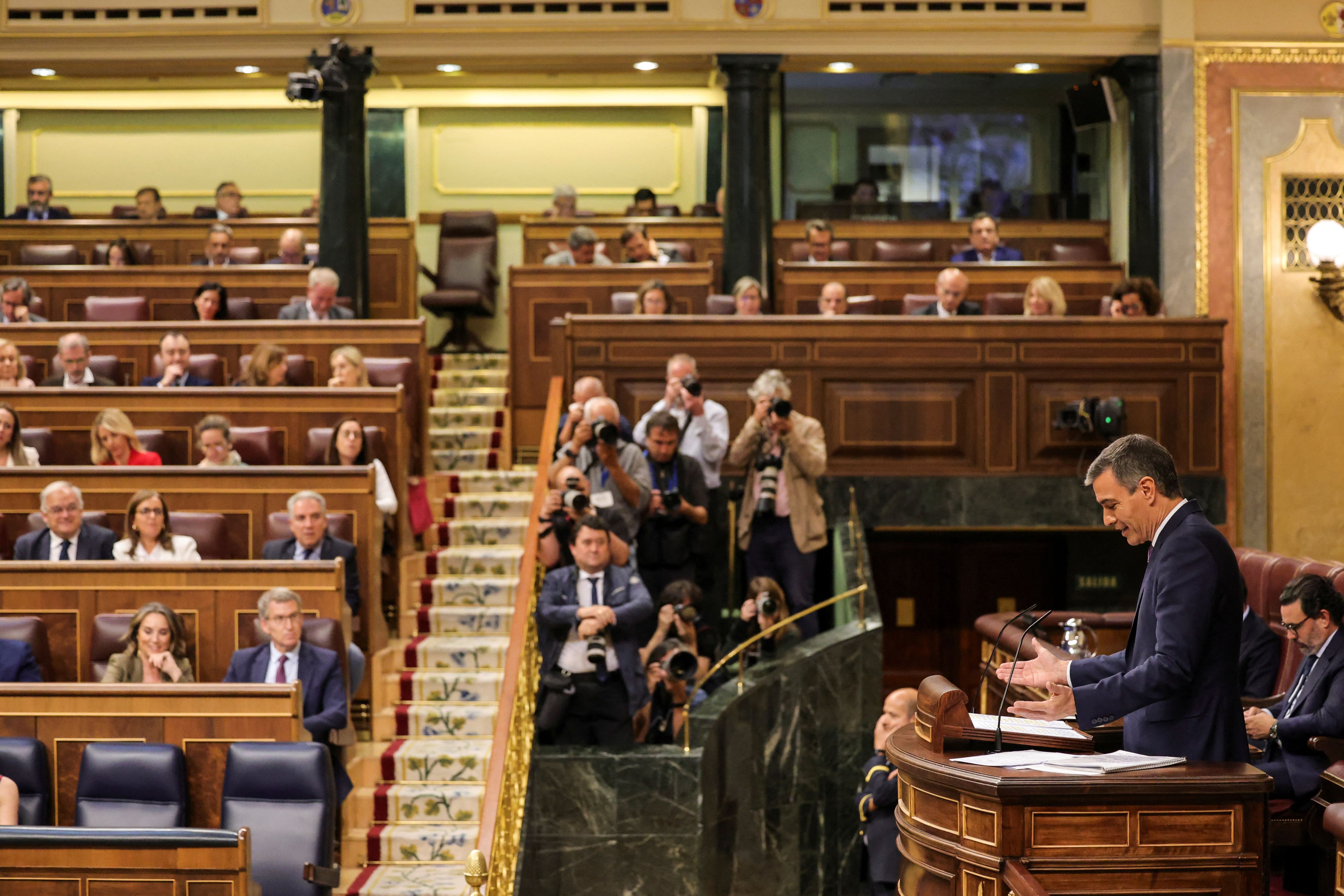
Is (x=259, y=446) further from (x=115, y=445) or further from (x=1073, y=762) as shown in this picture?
(x=1073, y=762)

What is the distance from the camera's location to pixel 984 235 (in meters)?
8.30

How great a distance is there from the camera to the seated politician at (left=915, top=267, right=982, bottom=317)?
23.0 ft

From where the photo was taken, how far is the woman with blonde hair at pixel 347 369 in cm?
638

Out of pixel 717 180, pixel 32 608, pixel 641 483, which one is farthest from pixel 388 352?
pixel 717 180

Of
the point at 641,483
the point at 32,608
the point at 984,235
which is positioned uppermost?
the point at 984,235

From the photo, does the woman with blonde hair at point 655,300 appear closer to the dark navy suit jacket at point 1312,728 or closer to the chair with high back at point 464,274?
the chair with high back at point 464,274

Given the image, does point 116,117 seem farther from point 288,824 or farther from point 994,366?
point 288,824

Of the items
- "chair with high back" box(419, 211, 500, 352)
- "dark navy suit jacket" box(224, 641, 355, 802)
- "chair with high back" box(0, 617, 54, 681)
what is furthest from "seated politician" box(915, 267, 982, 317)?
"chair with high back" box(0, 617, 54, 681)

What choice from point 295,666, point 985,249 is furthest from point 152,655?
point 985,249

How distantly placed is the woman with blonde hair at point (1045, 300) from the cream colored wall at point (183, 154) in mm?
6426

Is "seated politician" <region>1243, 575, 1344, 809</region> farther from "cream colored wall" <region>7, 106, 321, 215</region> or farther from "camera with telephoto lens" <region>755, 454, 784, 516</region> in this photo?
"cream colored wall" <region>7, 106, 321, 215</region>

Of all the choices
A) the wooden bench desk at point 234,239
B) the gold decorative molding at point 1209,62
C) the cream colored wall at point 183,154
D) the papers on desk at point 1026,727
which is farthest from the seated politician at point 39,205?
the papers on desk at point 1026,727

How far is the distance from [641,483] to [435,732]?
1.18 meters

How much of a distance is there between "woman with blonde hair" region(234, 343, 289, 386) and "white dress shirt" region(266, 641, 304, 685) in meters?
2.10
